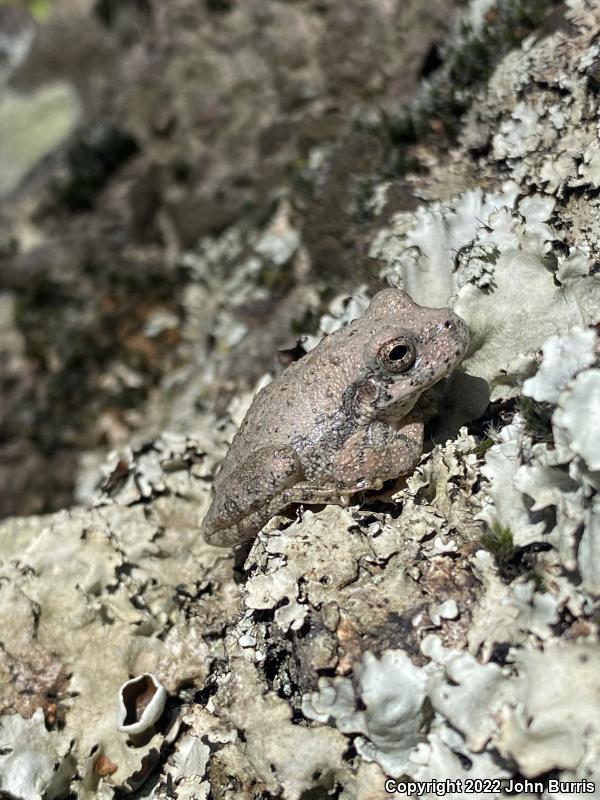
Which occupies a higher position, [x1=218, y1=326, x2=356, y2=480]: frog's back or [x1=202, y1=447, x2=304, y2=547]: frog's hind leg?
[x1=218, y1=326, x2=356, y2=480]: frog's back

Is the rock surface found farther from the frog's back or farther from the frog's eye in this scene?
the frog's back

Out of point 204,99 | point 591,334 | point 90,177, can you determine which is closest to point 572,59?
point 591,334

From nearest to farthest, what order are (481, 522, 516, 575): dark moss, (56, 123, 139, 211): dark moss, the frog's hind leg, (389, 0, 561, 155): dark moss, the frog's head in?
(481, 522, 516, 575): dark moss → the frog's head → the frog's hind leg → (389, 0, 561, 155): dark moss → (56, 123, 139, 211): dark moss

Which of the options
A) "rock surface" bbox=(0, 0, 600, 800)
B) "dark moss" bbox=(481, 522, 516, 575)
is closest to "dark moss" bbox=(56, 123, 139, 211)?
"rock surface" bbox=(0, 0, 600, 800)

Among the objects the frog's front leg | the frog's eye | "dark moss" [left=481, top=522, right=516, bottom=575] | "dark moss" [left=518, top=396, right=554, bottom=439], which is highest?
the frog's eye

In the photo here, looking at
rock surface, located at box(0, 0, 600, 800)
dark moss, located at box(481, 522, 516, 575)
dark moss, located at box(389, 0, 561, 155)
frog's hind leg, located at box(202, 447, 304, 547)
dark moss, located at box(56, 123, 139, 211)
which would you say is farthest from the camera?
dark moss, located at box(56, 123, 139, 211)

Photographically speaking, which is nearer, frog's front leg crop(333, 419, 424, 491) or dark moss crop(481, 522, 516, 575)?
dark moss crop(481, 522, 516, 575)

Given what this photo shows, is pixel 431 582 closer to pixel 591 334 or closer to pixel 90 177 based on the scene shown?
pixel 591 334
